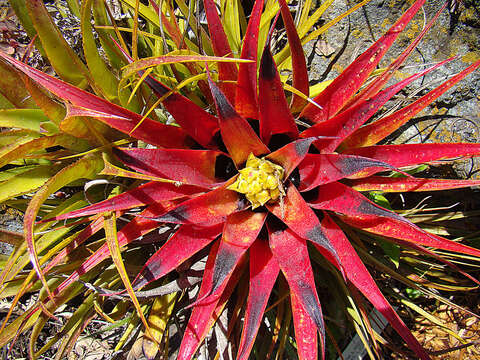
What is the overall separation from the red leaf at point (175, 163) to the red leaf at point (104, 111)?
0.24 feet

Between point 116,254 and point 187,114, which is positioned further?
point 187,114

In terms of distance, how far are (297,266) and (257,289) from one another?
0.14m

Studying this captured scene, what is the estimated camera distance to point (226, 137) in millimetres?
972

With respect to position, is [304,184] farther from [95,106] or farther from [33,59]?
[33,59]

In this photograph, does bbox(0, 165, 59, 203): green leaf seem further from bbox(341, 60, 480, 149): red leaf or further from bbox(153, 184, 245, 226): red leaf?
bbox(341, 60, 480, 149): red leaf

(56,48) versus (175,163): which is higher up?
(56,48)

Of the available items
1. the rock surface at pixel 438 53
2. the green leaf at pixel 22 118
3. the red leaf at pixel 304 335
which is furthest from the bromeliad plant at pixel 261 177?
the rock surface at pixel 438 53

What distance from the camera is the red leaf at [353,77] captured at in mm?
983

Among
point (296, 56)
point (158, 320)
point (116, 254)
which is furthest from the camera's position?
point (158, 320)

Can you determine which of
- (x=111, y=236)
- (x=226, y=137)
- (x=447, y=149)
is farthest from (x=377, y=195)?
(x=111, y=236)

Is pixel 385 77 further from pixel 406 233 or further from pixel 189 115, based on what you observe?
pixel 189 115

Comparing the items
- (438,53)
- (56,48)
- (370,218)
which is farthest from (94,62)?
(438,53)

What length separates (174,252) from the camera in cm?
102

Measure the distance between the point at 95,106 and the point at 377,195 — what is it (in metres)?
1.09
